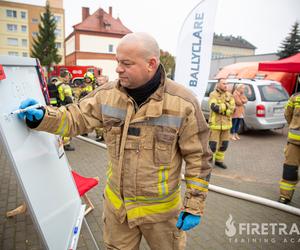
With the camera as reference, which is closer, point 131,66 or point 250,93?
point 131,66

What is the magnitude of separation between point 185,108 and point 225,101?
14.2 ft

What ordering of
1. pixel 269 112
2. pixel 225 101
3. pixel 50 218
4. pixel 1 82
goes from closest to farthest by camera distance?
pixel 1 82, pixel 50 218, pixel 225 101, pixel 269 112

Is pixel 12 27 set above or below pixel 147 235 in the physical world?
above

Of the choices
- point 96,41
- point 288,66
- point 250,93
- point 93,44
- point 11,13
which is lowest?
point 250,93

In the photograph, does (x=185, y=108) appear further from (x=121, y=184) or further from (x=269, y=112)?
(x=269, y=112)

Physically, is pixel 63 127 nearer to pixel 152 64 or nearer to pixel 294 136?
pixel 152 64

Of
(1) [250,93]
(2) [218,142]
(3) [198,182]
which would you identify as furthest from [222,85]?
(3) [198,182]

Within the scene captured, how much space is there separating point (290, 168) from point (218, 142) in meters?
2.02

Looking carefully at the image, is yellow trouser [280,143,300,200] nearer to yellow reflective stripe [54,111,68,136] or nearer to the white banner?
the white banner

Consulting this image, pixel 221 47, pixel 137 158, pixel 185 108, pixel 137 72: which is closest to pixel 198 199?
pixel 137 158

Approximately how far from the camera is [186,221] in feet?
6.07

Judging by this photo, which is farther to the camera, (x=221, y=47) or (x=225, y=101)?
(x=221, y=47)

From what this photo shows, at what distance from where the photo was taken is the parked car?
8.93 metres

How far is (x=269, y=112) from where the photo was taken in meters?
8.96
